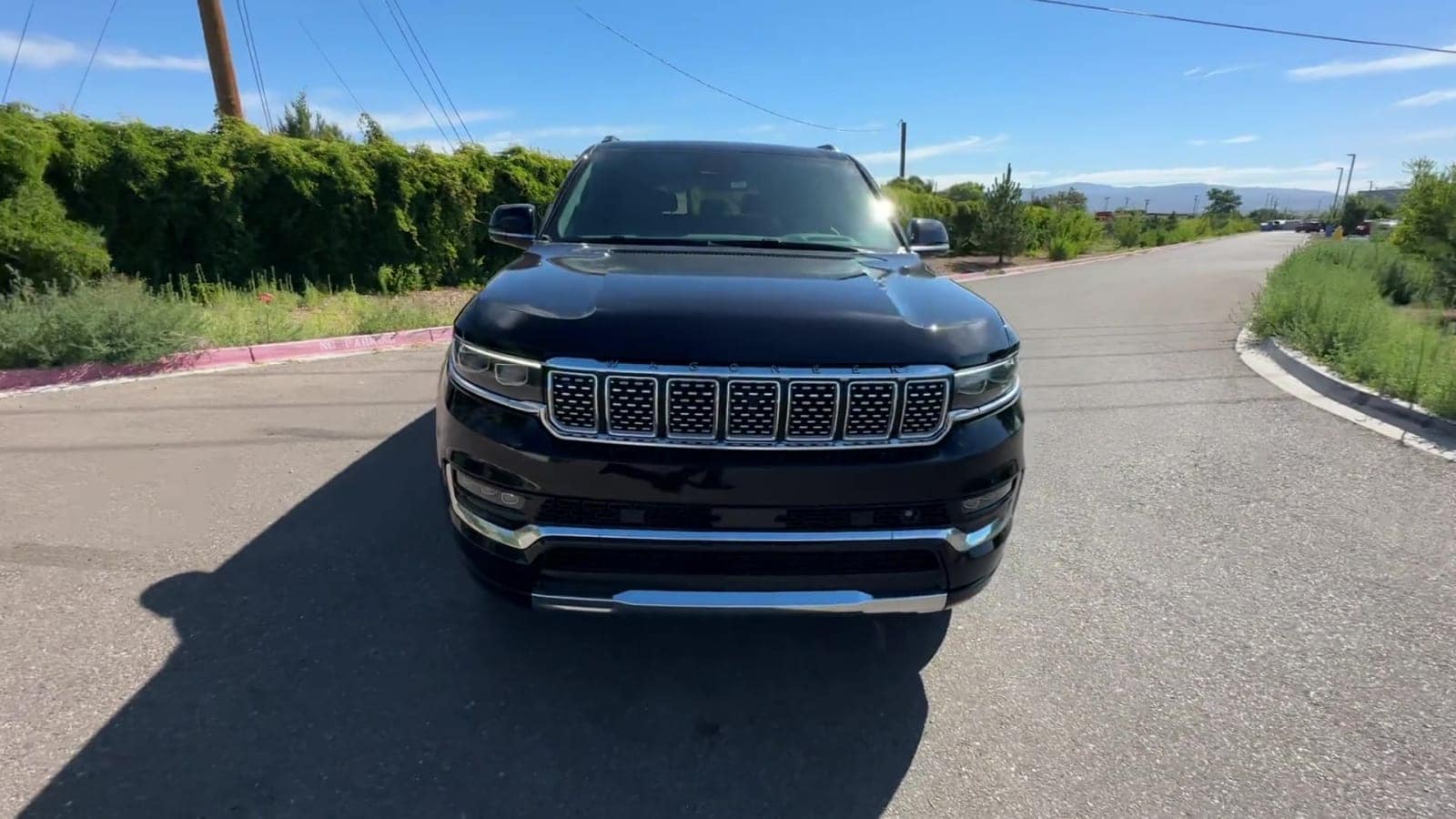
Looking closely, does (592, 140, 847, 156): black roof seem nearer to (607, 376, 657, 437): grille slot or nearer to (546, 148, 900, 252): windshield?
(546, 148, 900, 252): windshield

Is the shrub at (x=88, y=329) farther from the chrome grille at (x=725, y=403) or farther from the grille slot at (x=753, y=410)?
the grille slot at (x=753, y=410)

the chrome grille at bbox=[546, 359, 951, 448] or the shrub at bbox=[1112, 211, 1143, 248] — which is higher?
the chrome grille at bbox=[546, 359, 951, 448]

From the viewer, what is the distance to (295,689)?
262cm

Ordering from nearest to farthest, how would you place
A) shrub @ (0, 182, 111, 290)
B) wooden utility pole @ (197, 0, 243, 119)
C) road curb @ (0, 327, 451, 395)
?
1. road curb @ (0, 327, 451, 395)
2. shrub @ (0, 182, 111, 290)
3. wooden utility pole @ (197, 0, 243, 119)

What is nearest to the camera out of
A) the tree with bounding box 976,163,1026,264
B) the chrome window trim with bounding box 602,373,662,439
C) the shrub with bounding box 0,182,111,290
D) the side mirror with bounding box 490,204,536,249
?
the chrome window trim with bounding box 602,373,662,439

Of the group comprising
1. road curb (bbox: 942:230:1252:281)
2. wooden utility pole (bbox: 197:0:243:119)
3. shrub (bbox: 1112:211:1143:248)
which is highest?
wooden utility pole (bbox: 197:0:243:119)

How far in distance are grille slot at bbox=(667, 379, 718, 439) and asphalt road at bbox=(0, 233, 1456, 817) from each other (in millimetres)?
987

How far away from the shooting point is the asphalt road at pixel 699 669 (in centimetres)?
226

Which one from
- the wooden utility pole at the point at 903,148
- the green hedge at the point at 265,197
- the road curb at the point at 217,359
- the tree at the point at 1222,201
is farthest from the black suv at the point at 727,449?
the tree at the point at 1222,201

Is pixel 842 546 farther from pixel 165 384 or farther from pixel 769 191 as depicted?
pixel 165 384

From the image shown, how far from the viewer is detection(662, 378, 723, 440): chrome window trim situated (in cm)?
217

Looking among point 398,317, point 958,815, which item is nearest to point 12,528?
point 958,815

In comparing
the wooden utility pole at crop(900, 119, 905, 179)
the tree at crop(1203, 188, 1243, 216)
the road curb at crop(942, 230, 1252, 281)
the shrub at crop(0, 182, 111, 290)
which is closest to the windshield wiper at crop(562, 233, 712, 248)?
the shrub at crop(0, 182, 111, 290)

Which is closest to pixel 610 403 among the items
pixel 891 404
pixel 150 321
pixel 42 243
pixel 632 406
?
pixel 632 406
